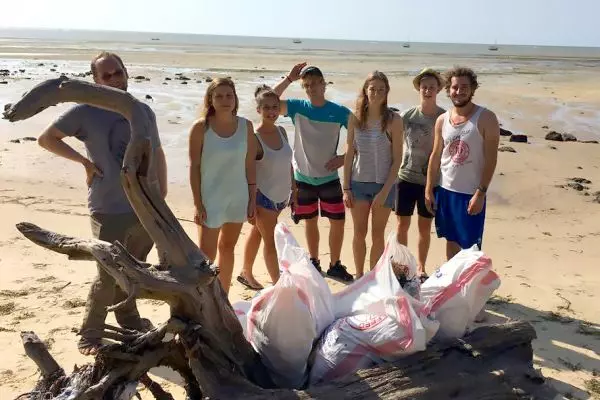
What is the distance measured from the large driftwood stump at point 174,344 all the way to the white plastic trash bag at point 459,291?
19 centimetres

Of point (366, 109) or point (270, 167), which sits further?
point (366, 109)

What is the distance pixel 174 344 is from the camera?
2.78 metres

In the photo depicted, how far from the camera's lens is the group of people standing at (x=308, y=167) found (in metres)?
3.61

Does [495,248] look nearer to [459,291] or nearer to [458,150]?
[458,150]

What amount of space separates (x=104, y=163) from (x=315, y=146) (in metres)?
2.07

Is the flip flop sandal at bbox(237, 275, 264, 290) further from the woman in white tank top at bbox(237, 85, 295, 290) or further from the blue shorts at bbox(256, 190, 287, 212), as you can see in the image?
the blue shorts at bbox(256, 190, 287, 212)

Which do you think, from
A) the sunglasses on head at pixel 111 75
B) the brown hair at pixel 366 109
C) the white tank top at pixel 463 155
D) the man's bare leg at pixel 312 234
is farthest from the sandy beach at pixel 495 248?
the sunglasses on head at pixel 111 75

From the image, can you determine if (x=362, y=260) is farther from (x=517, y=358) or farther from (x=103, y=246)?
(x=103, y=246)

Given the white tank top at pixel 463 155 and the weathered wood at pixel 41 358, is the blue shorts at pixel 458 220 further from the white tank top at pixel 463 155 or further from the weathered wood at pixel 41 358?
the weathered wood at pixel 41 358

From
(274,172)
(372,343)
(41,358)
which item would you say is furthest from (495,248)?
(41,358)

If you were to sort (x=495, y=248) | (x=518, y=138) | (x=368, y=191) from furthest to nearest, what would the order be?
(x=518, y=138), (x=495, y=248), (x=368, y=191)

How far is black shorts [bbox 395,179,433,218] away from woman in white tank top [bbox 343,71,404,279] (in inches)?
10.4

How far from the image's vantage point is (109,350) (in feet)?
8.42

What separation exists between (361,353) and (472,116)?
2.25 m
